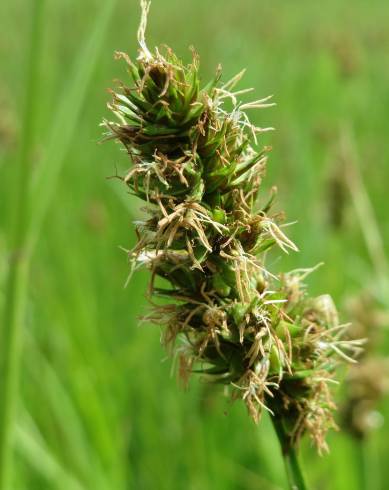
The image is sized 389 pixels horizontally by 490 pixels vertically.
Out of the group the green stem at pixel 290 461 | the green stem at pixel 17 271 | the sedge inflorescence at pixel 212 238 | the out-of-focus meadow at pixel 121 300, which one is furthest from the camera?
the out-of-focus meadow at pixel 121 300

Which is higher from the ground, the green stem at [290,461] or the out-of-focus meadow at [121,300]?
the out-of-focus meadow at [121,300]

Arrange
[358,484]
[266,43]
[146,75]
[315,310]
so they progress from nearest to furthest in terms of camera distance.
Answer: [146,75], [315,310], [358,484], [266,43]

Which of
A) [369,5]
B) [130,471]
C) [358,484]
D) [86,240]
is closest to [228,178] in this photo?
[358,484]

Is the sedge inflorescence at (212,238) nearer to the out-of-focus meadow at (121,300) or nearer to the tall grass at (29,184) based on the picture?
the out-of-focus meadow at (121,300)

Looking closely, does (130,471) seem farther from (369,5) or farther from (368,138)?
(369,5)

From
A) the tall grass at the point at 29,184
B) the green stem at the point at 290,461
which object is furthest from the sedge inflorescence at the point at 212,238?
the tall grass at the point at 29,184
